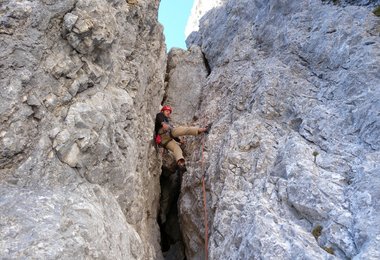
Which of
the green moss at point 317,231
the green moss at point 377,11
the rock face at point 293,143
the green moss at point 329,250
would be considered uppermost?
the green moss at point 377,11

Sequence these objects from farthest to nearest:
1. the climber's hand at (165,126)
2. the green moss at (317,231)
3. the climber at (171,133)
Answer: the climber's hand at (165,126) → the climber at (171,133) → the green moss at (317,231)

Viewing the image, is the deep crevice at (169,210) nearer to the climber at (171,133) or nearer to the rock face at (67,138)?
the climber at (171,133)

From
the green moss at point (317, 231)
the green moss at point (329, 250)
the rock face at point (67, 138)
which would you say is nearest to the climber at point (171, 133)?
the rock face at point (67, 138)

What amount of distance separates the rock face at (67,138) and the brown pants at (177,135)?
2490 millimetres

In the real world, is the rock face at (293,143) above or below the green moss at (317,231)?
above

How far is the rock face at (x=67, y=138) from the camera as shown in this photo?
23.0 ft

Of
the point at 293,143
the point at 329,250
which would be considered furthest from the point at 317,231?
the point at 293,143

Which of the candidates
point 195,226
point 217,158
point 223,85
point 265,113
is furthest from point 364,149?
point 223,85

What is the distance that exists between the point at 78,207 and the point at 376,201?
261 inches

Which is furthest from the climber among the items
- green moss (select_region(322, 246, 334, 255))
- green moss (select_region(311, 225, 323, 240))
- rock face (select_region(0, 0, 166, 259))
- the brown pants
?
green moss (select_region(322, 246, 334, 255))

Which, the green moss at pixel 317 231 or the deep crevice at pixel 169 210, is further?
the deep crevice at pixel 169 210

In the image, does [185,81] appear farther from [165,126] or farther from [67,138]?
[67,138]

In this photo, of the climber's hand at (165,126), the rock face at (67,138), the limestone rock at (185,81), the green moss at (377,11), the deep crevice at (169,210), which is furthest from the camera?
the limestone rock at (185,81)

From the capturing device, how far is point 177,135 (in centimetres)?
1446
